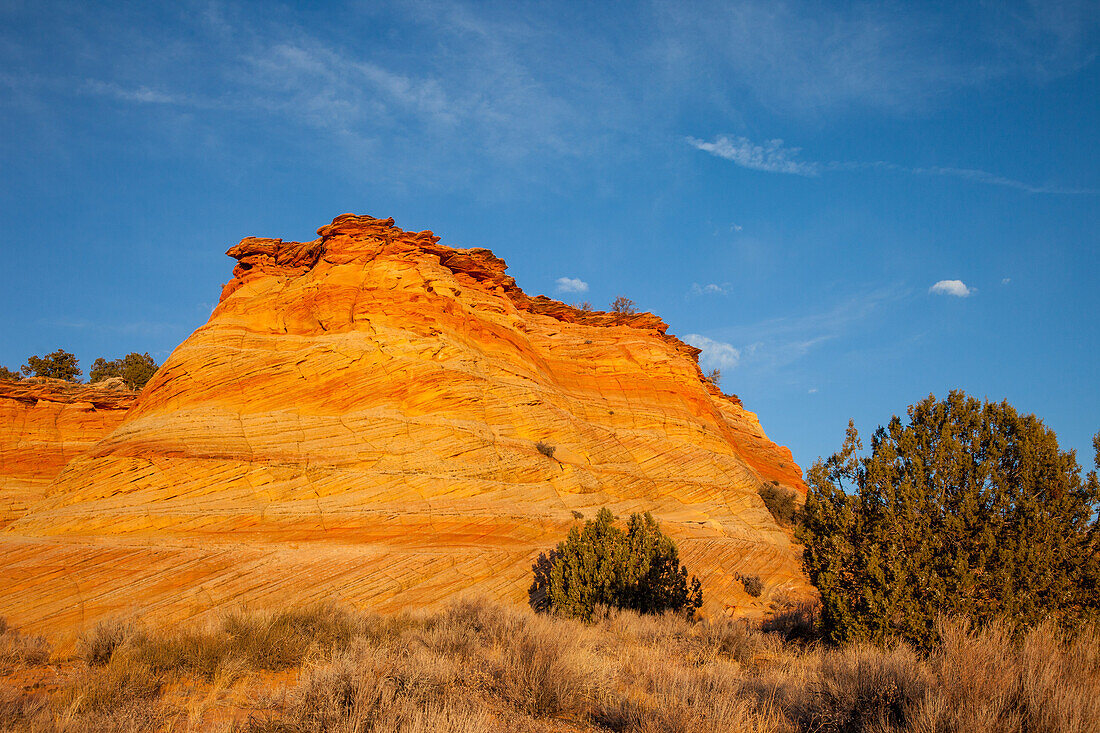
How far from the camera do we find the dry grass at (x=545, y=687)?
5164 mm

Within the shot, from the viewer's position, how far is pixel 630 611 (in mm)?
13523

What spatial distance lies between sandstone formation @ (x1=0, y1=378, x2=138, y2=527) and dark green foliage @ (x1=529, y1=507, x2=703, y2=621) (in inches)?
828

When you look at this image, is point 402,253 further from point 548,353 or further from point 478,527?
point 478,527

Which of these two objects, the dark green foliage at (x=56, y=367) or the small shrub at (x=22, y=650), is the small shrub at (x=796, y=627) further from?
the dark green foliage at (x=56, y=367)

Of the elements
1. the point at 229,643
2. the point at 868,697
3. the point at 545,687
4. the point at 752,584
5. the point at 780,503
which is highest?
the point at 780,503

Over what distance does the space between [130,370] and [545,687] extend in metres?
37.7

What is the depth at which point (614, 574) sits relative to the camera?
14.8 m

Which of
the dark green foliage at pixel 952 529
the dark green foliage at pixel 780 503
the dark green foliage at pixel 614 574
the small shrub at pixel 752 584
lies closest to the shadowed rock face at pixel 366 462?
the small shrub at pixel 752 584

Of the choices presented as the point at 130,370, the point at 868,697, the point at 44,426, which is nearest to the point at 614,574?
the point at 868,697

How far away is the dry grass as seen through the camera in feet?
16.9

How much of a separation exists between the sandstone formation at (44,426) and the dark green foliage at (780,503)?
1299 inches

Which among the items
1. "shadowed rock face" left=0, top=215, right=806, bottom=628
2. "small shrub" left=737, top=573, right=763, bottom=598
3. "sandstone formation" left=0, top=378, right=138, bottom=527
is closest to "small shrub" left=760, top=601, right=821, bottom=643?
"shadowed rock face" left=0, top=215, right=806, bottom=628

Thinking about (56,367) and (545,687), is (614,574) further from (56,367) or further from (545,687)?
(56,367)

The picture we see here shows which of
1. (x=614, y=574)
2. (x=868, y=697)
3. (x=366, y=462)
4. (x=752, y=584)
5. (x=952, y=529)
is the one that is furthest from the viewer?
(x=752, y=584)
